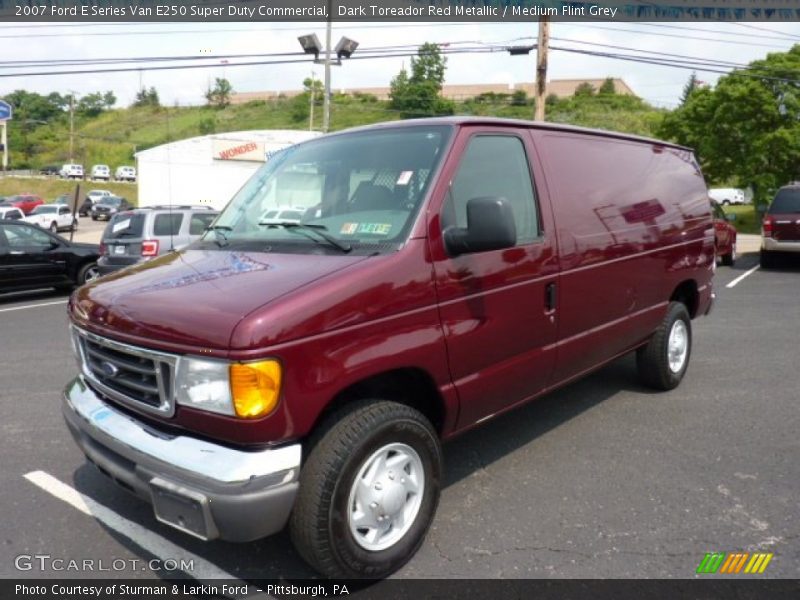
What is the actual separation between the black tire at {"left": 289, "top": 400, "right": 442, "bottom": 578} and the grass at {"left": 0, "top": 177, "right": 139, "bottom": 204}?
6399cm

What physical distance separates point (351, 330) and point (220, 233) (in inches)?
56.8

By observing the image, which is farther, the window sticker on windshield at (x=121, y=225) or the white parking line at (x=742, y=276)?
the white parking line at (x=742, y=276)

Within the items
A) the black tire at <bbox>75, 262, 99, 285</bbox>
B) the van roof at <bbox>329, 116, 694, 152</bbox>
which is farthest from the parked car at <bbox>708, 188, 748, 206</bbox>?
the van roof at <bbox>329, 116, 694, 152</bbox>

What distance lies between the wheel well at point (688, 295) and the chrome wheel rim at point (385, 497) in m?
3.43

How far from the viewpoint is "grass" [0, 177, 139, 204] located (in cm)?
6241

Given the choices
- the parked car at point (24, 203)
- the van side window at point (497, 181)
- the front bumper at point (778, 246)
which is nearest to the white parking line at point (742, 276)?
the front bumper at point (778, 246)

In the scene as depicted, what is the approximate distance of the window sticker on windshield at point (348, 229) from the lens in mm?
3176

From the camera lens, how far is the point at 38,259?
11672mm

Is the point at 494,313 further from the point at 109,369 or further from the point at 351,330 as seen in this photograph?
the point at 109,369

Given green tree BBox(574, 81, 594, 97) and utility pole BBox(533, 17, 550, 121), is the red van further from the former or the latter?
green tree BBox(574, 81, 594, 97)

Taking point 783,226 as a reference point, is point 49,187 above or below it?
above

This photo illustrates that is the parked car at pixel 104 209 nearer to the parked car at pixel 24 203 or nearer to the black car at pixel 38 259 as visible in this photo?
the parked car at pixel 24 203

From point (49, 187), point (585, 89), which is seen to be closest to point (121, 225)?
point (49, 187)

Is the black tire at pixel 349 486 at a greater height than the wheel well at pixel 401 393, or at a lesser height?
lesser
